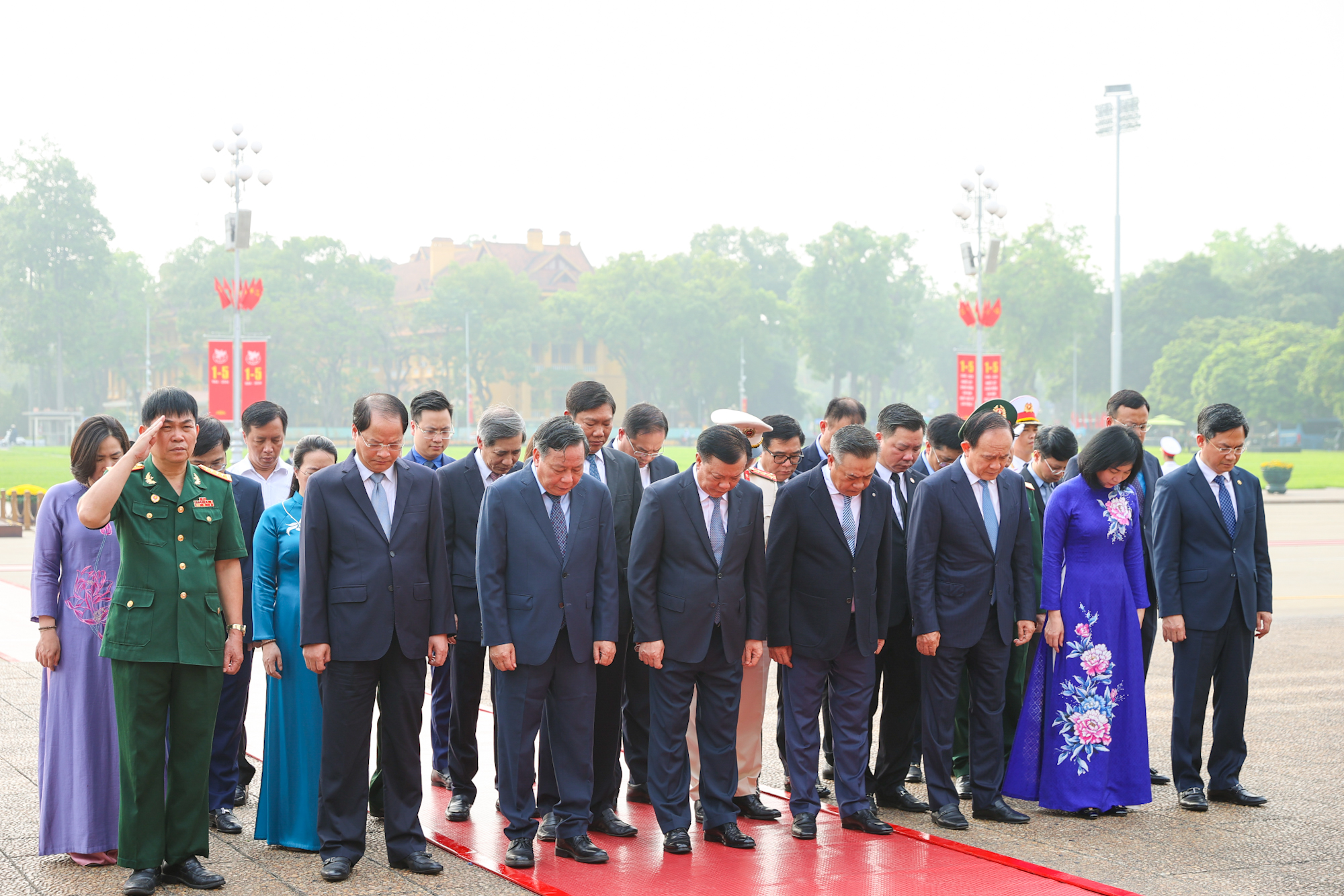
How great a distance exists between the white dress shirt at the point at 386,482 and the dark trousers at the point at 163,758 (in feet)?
2.69

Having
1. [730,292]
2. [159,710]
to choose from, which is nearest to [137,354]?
[730,292]

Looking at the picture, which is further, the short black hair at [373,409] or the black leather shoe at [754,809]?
the black leather shoe at [754,809]

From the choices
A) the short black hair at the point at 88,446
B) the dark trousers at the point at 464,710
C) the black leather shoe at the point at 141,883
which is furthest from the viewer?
the dark trousers at the point at 464,710

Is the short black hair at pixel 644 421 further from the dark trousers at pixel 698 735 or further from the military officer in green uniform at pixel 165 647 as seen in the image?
the military officer in green uniform at pixel 165 647

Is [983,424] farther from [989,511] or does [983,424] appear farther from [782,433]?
[782,433]

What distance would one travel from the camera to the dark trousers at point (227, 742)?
16.9 feet

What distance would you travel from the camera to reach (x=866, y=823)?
16.5ft

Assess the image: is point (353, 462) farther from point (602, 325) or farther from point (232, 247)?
point (602, 325)

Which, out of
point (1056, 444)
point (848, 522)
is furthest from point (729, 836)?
point (1056, 444)

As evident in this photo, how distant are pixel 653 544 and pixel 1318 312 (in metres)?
78.0

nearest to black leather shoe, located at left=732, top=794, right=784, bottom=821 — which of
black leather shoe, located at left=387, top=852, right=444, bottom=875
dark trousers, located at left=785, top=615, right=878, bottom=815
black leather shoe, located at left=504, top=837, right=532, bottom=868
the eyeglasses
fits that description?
dark trousers, located at left=785, top=615, right=878, bottom=815

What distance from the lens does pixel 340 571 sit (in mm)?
4500

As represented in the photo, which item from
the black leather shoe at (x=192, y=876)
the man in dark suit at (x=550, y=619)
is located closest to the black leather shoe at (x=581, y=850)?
the man in dark suit at (x=550, y=619)

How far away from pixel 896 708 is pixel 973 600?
69 cm
